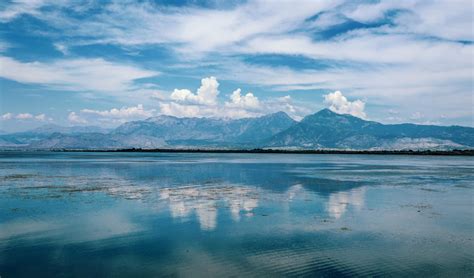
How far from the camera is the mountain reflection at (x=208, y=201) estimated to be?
3388 cm

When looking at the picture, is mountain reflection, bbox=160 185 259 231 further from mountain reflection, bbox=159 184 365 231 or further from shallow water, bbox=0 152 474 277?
shallow water, bbox=0 152 474 277

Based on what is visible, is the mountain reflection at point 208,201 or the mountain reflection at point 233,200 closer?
the mountain reflection at point 208,201

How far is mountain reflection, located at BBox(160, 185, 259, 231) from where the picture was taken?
33875 mm

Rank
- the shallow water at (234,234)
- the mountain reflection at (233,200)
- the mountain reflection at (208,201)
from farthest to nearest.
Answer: the mountain reflection at (233,200)
the mountain reflection at (208,201)
the shallow water at (234,234)

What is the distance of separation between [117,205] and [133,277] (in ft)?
71.7

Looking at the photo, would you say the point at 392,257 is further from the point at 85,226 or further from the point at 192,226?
the point at 85,226

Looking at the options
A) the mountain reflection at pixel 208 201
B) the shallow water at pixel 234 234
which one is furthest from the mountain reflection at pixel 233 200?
the shallow water at pixel 234 234

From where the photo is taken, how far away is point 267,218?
33.0 meters

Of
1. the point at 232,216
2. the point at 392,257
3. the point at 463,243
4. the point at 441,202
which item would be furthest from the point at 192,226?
the point at 441,202

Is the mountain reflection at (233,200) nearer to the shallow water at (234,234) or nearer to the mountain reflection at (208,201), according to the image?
the mountain reflection at (208,201)

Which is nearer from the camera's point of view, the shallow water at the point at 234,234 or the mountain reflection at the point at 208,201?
the shallow water at the point at 234,234

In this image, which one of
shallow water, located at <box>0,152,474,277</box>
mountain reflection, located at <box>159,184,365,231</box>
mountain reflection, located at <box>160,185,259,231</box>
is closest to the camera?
shallow water, located at <box>0,152,474,277</box>

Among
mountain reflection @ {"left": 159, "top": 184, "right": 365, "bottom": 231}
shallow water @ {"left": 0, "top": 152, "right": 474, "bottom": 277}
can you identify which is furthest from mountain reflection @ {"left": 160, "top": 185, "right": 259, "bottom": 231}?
shallow water @ {"left": 0, "top": 152, "right": 474, "bottom": 277}

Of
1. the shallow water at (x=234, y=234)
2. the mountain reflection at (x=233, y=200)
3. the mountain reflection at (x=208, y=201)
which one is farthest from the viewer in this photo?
the mountain reflection at (x=233, y=200)
